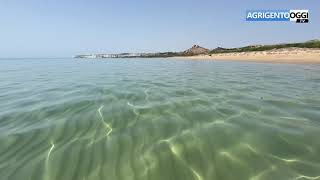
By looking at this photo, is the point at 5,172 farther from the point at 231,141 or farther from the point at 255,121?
the point at 255,121

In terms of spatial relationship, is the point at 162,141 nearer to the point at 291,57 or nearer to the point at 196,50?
the point at 291,57

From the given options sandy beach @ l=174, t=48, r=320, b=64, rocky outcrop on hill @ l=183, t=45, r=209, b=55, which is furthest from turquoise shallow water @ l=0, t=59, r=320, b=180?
rocky outcrop on hill @ l=183, t=45, r=209, b=55

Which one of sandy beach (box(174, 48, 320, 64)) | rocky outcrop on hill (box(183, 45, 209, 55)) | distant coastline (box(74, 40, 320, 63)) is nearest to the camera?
sandy beach (box(174, 48, 320, 64))

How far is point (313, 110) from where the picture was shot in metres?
6.14

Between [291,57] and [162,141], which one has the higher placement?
[291,57]

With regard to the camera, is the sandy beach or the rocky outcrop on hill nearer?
the sandy beach

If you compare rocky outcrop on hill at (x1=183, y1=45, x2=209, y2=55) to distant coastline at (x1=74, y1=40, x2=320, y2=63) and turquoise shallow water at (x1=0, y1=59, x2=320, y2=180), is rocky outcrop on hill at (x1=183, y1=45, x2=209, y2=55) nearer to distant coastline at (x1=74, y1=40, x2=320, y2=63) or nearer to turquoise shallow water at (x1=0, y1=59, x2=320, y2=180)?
distant coastline at (x1=74, y1=40, x2=320, y2=63)

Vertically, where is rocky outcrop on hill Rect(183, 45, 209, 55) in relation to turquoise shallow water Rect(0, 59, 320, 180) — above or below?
above

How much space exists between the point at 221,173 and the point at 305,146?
5.65 feet

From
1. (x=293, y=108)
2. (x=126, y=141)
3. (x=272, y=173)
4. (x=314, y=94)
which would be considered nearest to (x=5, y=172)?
(x=126, y=141)

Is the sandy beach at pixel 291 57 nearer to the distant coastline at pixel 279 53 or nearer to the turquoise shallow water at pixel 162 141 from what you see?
the distant coastline at pixel 279 53

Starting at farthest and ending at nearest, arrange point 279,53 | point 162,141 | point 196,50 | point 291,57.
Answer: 1. point 196,50
2. point 279,53
3. point 291,57
4. point 162,141

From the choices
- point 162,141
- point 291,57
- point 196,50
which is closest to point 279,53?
point 291,57

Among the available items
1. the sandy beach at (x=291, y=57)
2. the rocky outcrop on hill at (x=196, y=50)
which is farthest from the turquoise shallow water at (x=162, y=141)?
the rocky outcrop on hill at (x=196, y=50)
